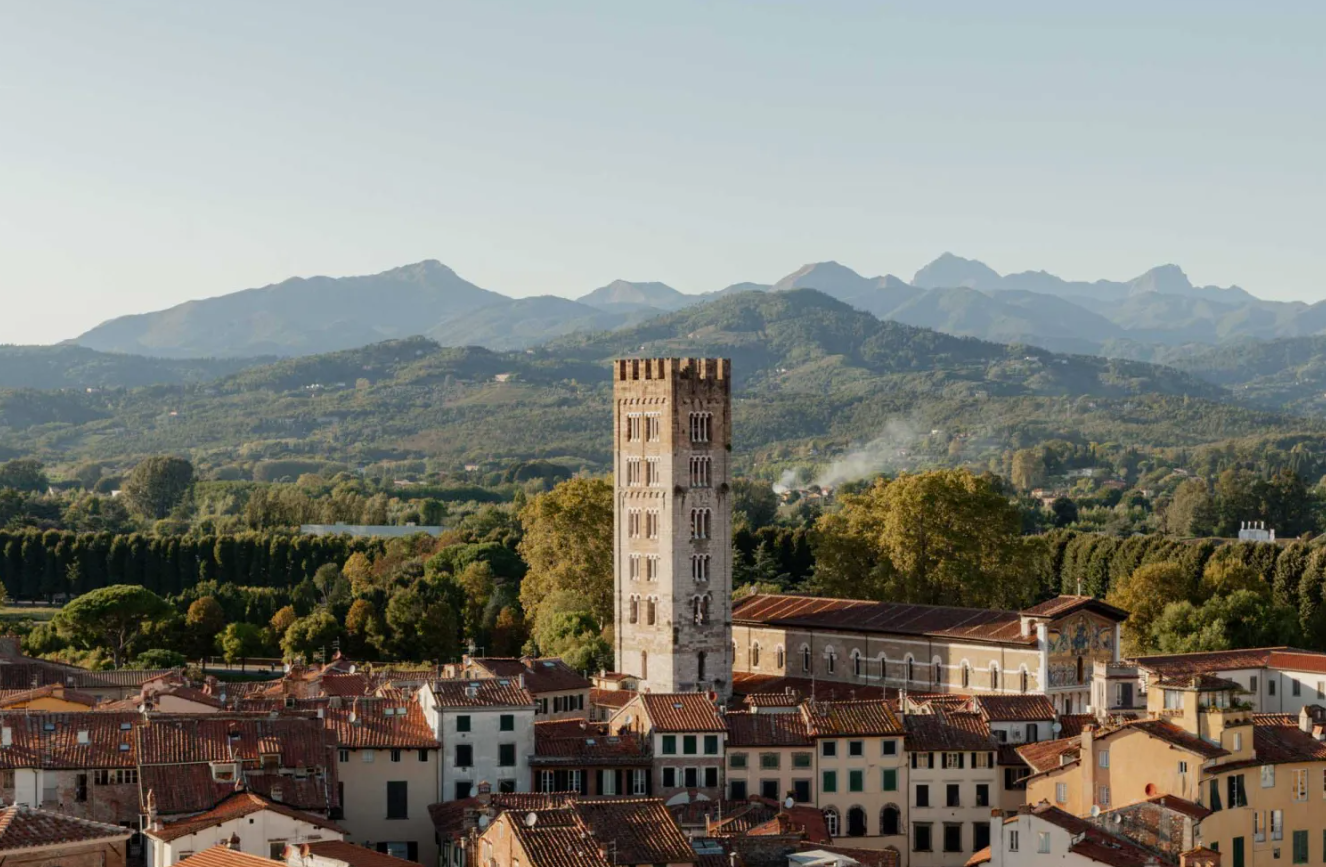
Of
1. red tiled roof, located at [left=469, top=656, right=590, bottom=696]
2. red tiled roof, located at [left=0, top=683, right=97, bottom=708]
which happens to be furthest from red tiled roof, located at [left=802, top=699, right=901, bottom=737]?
red tiled roof, located at [left=0, top=683, right=97, bottom=708]

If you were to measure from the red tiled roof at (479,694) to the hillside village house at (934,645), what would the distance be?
19.1 m

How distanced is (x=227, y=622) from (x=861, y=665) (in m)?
36.2

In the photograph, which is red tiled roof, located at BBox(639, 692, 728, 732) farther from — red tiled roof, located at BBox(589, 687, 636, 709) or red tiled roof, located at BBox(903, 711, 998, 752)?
red tiled roof, located at BBox(589, 687, 636, 709)

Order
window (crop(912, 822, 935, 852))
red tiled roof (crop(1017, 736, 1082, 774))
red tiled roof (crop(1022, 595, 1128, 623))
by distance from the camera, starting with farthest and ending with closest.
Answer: red tiled roof (crop(1022, 595, 1128, 623)) → window (crop(912, 822, 935, 852)) → red tiled roof (crop(1017, 736, 1082, 774))

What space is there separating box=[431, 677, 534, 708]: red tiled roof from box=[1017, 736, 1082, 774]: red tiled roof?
1272 centimetres

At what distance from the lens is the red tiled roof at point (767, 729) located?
2283 inches

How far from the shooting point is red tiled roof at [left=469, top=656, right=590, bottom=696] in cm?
6906

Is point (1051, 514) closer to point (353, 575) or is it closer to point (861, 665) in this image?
point (353, 575)

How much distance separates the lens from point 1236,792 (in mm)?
51031

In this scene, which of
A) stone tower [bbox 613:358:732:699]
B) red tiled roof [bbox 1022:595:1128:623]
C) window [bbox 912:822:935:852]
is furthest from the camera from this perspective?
stone tower [bbox 613:358:732:699]

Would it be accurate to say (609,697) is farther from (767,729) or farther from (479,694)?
(479,694)

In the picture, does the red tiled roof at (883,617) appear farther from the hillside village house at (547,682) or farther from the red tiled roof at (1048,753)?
the red tiled roof at (1048,753)

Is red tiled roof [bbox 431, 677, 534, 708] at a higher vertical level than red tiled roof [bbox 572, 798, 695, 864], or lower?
higher

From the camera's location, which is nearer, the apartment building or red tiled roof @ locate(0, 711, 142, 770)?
red tiled roof @ locate(0, 711, 142, 770)
